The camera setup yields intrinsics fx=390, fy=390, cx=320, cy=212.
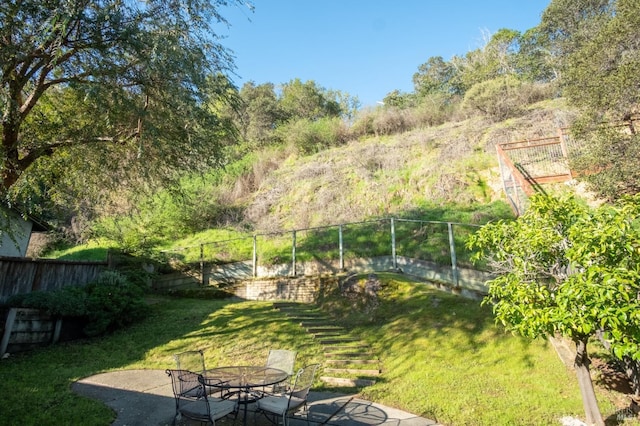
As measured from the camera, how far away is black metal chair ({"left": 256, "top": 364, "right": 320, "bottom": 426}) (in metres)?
4.72

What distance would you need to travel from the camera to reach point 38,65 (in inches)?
297

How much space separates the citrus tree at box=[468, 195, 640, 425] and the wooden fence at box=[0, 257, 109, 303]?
33.4 ft

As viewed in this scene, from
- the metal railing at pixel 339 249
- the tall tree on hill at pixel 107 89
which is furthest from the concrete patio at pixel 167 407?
the metal railing at pixel 339 249

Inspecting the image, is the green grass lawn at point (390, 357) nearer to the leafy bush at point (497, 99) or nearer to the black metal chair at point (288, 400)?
the black metal chair at point (288, 400)

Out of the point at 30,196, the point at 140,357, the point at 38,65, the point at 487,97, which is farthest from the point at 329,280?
the point at 487,97

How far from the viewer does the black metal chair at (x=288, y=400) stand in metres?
4.72

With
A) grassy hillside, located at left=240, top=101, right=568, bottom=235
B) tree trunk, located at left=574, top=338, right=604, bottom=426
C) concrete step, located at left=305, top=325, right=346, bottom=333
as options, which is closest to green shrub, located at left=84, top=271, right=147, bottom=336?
concrete step, located at left=305, top=325, right=346, bottom=333

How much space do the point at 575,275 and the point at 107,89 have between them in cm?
851

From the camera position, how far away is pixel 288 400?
192 inches

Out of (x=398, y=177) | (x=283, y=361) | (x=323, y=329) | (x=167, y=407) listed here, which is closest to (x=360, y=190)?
(x=398, y=177)

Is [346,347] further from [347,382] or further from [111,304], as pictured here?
[111,304]

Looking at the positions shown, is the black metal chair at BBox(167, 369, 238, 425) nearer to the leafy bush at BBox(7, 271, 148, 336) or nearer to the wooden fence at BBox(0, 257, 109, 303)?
the leafy bush at BBox(7, 271, 148, 336)

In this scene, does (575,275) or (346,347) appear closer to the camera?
(575,275)

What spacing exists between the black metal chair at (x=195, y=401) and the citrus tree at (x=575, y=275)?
3.44 meters
